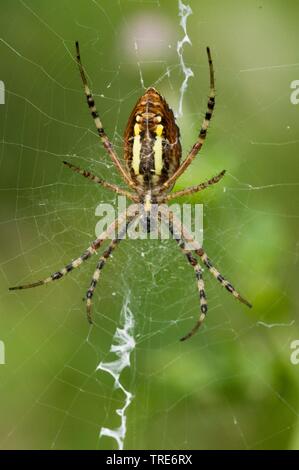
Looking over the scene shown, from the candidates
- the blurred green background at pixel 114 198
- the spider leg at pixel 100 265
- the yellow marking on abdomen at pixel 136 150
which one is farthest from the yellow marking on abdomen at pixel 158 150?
the spider leg at pixel 100 265

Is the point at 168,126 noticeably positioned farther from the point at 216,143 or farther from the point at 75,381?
the point at 75,381

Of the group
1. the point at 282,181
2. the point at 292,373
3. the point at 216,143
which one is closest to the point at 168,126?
the point at 216,143

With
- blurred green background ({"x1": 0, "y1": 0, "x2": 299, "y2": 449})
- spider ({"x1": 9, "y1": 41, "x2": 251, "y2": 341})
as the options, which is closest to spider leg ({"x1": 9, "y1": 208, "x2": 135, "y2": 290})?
spider ({"x1": 9, "y1": 41, "x2": 251, "y2": 341})

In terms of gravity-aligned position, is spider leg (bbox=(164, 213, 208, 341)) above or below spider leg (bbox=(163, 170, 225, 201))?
below

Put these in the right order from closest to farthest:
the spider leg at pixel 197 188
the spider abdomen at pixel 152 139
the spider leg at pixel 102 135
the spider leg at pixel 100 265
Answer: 1. the spider abdomen at pixel 152 139
2. the spider leg at pixel 197 188
3. the spider leg at pixel 102 135
4. the spider leg at pixel 100 265

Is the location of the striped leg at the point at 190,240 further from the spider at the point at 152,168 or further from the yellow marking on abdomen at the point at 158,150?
the yellow marking on abdomen at the point at 158,150

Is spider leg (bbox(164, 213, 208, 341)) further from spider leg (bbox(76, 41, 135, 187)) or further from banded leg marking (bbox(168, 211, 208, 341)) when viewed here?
spider leg (bbox(76, 41, 135, 187))
